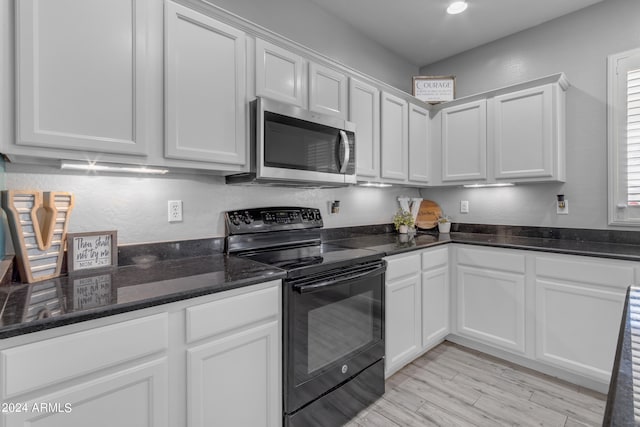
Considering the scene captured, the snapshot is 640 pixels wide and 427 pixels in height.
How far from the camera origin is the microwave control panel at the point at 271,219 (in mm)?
1908

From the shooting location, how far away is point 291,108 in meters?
1.79

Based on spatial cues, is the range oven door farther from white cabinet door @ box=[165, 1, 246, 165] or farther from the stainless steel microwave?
white cabinet door @ box=[165, 1, 246, 165]

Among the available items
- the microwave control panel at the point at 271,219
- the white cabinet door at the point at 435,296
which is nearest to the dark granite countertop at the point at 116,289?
the microwave control panel at the point at 271,219

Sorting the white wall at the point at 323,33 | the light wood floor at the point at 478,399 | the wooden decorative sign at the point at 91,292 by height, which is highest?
the white wall at the point at 323,33

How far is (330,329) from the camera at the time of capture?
1625 mm

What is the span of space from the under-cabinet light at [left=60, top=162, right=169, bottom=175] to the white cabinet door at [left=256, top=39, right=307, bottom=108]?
713mm

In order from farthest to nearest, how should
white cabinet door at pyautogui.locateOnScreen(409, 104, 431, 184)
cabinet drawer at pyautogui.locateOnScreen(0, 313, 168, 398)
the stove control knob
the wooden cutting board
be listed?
the wooden cutting board, white cabinet door at pyautogui.locateOnScreen(409, 104, 431, 184), the stove control knob, cabinet drawer at pyautogui.locateOnScreen(0, 313, 168, 398)

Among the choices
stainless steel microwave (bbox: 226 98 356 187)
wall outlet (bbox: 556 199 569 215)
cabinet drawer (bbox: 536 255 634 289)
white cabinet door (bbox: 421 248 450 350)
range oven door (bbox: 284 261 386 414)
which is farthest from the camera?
wall outlet (bbox: 556 199 569 215)

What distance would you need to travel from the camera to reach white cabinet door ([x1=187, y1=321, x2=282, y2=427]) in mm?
1166

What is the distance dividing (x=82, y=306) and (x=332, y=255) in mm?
1219

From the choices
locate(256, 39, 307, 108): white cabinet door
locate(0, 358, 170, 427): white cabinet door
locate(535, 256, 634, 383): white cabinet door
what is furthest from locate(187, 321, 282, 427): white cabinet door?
locate(535, 256, 634, 383): white cabinet door

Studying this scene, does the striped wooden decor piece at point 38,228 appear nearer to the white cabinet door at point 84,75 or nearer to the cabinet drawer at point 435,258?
the white cabinet door at point 84,75

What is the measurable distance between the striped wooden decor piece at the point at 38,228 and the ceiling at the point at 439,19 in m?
2.32

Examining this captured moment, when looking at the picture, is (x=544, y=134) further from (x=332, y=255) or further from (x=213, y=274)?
(x=213, y=274)
